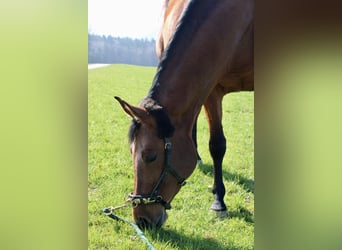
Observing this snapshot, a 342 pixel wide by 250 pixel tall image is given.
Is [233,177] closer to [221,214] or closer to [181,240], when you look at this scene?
[221,214]

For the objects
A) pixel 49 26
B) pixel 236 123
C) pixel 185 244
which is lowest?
pixel 185 244

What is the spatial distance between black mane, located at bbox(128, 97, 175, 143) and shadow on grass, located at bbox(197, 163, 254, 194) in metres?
0.27

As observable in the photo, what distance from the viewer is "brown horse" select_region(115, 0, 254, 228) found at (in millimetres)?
1043

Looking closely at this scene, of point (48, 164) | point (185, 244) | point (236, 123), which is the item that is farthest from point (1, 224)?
point (236, 123)

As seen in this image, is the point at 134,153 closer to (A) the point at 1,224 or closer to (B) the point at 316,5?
(A) the point at 1,224

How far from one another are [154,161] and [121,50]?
31 cm

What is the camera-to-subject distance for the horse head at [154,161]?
1036 millimetres

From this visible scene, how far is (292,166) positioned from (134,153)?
42 centimetres

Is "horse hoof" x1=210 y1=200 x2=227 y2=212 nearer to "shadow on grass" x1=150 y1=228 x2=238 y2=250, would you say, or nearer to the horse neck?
"shadow on grass" x1=150 y1=228 x2=238 y2=250

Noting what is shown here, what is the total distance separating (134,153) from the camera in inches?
41.2

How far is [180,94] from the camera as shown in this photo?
1079mm

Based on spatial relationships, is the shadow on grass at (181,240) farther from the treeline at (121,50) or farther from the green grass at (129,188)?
the treeline at (121,50)

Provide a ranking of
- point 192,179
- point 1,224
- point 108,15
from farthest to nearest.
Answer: point 192,179 → point 108,15 → point 1,224

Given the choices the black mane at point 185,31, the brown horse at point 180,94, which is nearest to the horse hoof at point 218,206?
the brown horse at point 180,94
